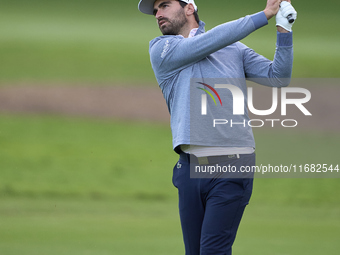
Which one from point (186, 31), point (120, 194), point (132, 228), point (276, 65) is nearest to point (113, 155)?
point (120, 194)

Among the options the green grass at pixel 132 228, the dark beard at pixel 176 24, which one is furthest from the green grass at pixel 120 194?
the dark beard at pixel 176 24

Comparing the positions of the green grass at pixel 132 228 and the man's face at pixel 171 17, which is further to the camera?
the green grass at pixel 132 228

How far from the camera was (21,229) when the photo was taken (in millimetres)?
6258

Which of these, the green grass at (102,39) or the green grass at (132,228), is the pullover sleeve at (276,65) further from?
the green grass at (102,39)

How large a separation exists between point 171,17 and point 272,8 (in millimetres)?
479

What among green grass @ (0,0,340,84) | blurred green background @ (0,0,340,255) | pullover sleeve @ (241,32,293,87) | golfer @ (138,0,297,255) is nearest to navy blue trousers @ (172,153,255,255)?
golfer @ (138,0,297,255)

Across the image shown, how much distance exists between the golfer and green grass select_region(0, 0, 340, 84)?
12.9 m

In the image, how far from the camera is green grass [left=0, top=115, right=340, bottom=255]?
5.46 metres

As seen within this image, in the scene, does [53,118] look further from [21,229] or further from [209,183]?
[209,183]

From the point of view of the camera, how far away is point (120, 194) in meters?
9.92

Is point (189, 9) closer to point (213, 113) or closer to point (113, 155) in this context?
→ point (213, 113)

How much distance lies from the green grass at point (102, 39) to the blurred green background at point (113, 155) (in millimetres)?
43

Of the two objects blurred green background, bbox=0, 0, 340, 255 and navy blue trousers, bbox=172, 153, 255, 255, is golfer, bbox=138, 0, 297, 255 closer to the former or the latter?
navy blue trousers, bbox=172, 153, 255, 255

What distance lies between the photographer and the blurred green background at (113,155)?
5.91 metres
